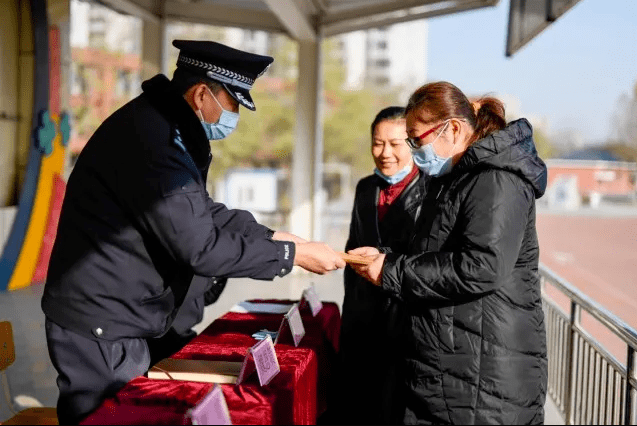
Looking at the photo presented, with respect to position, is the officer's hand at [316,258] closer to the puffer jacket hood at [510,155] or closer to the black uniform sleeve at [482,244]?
the black uniform sleeve at [482,244]

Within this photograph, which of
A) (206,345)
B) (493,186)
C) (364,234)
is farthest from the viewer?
(364,234)

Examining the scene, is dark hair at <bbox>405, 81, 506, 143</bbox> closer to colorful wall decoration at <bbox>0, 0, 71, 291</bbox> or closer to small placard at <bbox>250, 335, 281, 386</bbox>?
small placard at <bbox>250, 335, 281, 386</bbox>

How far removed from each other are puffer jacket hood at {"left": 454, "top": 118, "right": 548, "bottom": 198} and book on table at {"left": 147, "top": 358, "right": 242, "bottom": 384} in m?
0.91

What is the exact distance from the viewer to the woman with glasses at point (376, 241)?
2.79 metres

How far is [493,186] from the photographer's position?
6.00ft

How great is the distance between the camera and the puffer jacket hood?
1.83 meters

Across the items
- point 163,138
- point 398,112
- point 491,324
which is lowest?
point 491,324

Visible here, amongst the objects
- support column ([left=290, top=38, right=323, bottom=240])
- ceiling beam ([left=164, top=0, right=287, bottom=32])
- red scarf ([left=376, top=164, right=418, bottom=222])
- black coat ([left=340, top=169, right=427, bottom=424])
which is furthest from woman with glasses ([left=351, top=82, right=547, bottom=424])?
ceiling beam ([left=164, top=0, right=287, bottom=32])

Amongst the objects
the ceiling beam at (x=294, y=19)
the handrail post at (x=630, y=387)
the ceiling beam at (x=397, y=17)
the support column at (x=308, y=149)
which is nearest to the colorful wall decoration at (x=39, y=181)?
the ceiling beam at (x=294, y=19)

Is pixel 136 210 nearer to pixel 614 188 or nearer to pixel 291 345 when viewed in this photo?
pixel 291 345

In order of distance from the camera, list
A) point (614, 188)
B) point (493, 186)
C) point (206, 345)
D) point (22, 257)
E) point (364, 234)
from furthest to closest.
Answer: point (614, 188)
point (22, 257)
point (364, 234)
point (206, 345)
point (493, 186)

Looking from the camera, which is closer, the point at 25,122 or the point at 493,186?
the point at 493,186

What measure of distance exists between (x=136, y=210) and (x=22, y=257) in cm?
622

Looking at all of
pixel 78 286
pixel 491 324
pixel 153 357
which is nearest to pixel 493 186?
pixel 491 324
